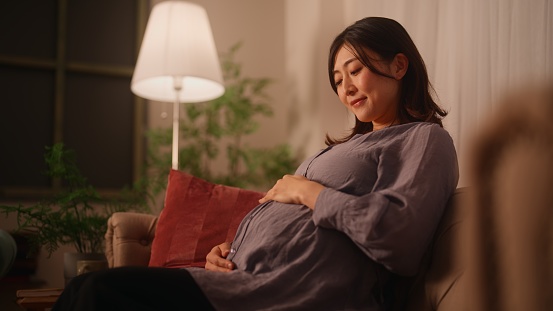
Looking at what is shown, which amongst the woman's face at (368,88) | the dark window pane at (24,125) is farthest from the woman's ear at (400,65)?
the dark window pane at (24,125)

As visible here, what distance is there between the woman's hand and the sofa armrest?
2.34 ft

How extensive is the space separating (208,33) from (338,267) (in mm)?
1941

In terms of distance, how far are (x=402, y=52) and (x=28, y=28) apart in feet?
8.56

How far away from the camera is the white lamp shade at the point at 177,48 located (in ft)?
8.52

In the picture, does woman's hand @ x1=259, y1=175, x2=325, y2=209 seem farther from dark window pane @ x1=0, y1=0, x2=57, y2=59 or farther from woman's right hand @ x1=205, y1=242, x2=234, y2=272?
dark window pane @ x1=0, y1=0, x2=57, y2=59

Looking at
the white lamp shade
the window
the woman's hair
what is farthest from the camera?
the window

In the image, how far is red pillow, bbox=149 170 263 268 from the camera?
171 cm

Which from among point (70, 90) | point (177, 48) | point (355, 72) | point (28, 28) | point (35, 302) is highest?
point (28, 28)

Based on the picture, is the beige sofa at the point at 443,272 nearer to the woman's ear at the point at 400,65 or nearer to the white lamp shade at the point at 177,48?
the woman's ear at the point at 400,65

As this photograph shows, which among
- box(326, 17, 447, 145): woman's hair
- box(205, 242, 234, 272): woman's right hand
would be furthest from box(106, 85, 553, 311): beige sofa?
box(326, 17, 447, 145): woman's hair

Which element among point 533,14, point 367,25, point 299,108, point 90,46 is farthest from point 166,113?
point 533,14

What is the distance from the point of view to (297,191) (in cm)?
124

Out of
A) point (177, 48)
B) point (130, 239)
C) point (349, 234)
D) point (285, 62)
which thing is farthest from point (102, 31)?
point (349, 234)

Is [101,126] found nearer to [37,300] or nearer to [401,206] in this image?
[37,300]
